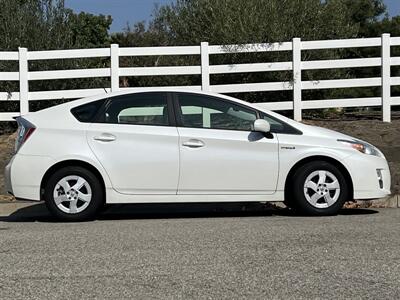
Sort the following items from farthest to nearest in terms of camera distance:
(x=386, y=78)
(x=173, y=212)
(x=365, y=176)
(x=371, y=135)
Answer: (x=386, y=78) < (x=371, y=135) < (x=173, y=212) < (x=365, y=176)

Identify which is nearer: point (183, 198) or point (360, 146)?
point (183, 198)

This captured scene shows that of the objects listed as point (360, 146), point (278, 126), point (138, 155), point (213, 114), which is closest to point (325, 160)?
point (360, 146)

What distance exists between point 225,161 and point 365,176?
1.79 metres

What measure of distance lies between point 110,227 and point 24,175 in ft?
4.26

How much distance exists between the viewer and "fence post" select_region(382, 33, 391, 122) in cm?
1370

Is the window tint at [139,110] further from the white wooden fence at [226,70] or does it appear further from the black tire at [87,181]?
the white wooden fence at [226,70]

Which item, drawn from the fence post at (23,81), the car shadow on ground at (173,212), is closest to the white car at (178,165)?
the car shadow on ground at (173,212)

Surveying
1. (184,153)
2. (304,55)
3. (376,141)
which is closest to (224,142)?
(184,153)

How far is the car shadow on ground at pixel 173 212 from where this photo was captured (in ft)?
29.4

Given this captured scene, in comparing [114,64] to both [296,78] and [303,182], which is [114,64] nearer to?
[296,78]

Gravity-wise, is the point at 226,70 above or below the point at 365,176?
above

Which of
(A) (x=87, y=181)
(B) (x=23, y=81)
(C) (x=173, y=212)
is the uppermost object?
(B) (x=23, y=81)

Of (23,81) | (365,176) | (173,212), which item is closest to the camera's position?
(365,176)

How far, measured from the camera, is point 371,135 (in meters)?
12.7
